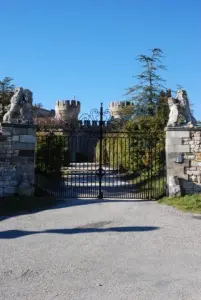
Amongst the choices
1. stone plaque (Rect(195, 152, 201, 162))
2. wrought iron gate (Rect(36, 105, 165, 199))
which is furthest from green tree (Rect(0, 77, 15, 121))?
stone plaque (Rect(195, 152, 201, 162))

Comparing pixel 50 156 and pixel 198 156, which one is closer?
pixel 198 156

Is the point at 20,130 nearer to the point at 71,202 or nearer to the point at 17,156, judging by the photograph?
the point at 17,156

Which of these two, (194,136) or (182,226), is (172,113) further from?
(182,226)

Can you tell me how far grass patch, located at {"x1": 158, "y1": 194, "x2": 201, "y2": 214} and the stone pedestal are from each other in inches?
14.9

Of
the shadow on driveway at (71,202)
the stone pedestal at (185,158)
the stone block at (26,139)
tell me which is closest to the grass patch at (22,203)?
the shadow on driveway at (71,202)

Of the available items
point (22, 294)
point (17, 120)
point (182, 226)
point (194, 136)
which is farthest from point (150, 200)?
point (22, 294)

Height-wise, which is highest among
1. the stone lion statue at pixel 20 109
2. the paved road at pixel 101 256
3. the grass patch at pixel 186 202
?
the stone lion statue at pixel 20 109

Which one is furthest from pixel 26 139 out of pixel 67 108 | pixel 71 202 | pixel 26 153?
pixel 67 108

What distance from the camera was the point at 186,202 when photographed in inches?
382

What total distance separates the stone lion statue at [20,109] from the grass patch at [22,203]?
2201 mm

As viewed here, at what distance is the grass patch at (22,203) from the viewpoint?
29.6 ft

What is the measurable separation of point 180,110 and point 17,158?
4954 mm

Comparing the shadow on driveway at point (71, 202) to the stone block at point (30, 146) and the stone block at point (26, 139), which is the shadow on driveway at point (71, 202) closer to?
the stone block at point (30, 146)

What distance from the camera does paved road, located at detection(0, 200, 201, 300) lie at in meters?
4.08
